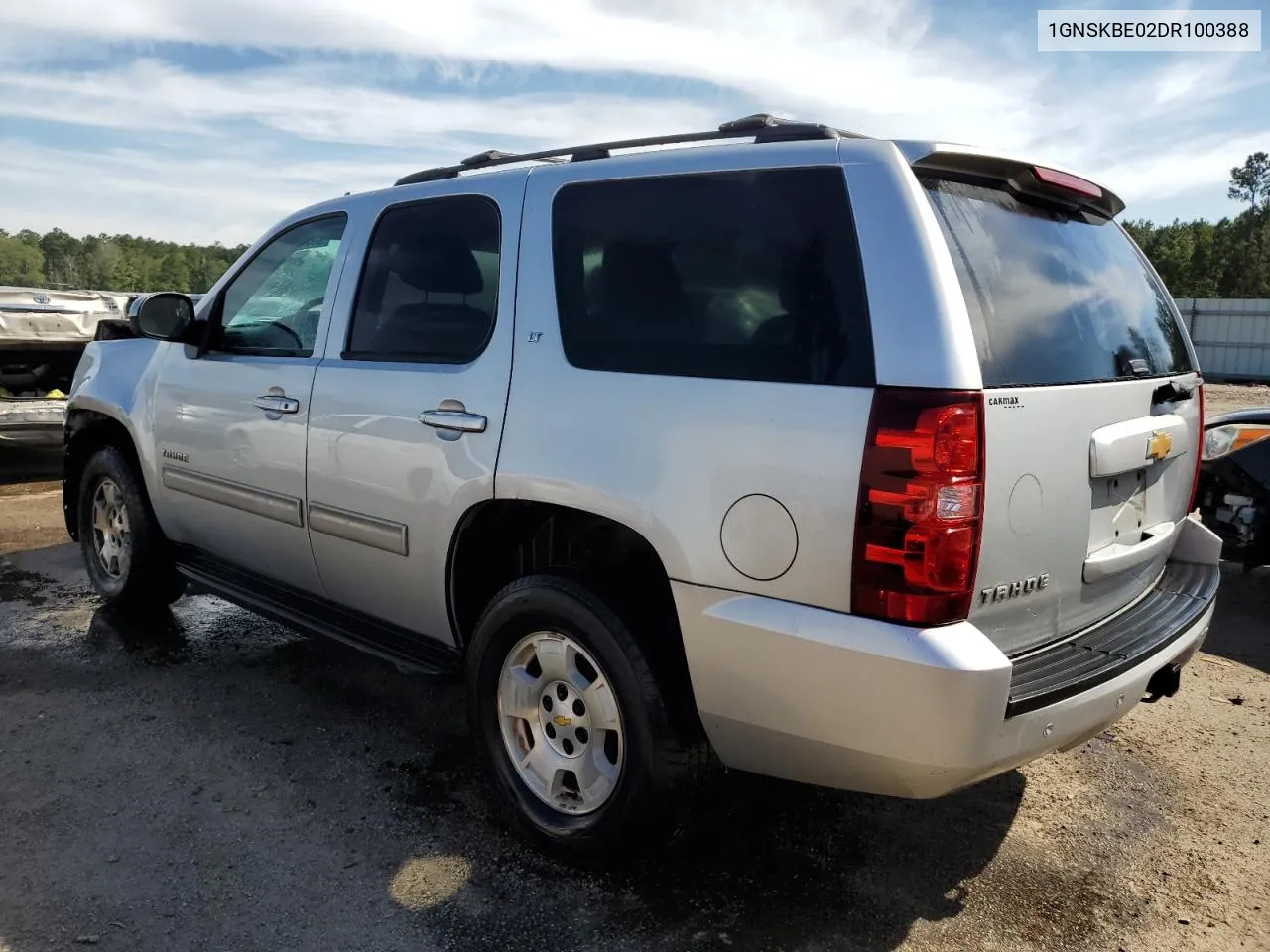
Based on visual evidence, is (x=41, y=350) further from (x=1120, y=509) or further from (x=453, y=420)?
→ (x=1120, y=509)

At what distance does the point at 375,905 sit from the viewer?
2.71 metres

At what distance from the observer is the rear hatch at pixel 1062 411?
231cm

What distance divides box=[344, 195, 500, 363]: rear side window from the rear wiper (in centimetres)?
202

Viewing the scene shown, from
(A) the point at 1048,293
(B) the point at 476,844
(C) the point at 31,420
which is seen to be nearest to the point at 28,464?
(C) the point at 31,420

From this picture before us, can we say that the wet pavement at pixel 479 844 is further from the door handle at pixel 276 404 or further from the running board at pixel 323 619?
the door handle at pixel 276 404

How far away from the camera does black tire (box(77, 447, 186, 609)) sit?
15.6 ft

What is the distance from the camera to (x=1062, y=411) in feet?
7.97

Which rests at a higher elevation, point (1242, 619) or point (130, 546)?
point (130, 546)

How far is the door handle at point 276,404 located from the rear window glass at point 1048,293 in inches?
95.8

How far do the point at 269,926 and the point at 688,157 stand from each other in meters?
2.37

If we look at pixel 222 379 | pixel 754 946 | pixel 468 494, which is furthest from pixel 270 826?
pixel 222 379

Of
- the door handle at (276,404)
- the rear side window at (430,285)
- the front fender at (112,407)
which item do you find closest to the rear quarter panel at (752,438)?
the rear side window at (430,285)

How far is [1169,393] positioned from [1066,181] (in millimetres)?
734

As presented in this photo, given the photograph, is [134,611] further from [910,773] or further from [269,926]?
[910,773]
